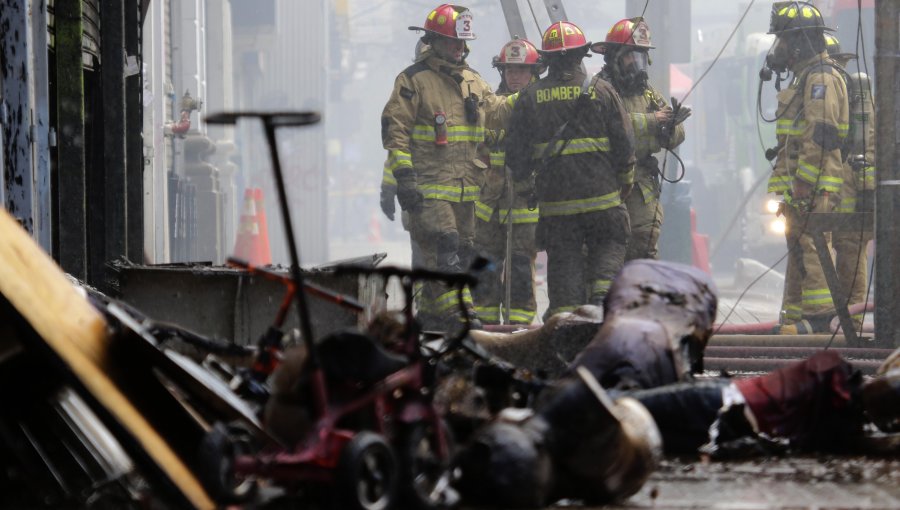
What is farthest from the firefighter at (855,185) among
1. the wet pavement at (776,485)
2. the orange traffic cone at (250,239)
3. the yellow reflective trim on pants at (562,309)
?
the orange traffic cone at (250,239)

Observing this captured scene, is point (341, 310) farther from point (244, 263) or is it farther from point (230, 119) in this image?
point (230, 119)

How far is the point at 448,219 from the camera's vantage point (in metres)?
10.8

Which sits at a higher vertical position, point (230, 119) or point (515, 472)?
point (230, 119)

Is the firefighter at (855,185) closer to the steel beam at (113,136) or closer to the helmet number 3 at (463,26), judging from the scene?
the helmet number 3 at (463,26)

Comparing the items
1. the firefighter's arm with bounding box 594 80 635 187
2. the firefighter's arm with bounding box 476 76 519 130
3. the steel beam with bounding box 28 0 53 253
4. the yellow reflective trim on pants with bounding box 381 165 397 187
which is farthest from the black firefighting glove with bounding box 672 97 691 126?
the steel beam with bounding box 28 0 53 253

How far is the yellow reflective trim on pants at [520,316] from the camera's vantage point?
11016 mm

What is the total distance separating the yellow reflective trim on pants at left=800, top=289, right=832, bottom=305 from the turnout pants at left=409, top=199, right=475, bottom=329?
110 inches

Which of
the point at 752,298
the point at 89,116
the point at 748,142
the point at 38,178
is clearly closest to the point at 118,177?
the point at 89,116

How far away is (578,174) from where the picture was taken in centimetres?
1039

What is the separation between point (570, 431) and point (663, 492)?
1.76 ft

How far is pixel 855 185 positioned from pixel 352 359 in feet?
28.5

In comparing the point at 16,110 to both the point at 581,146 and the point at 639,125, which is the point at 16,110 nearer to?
the point at 581,146

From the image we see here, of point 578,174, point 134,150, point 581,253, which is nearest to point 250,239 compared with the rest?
point 581,253

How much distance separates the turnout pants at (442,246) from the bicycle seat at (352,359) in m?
6.68
